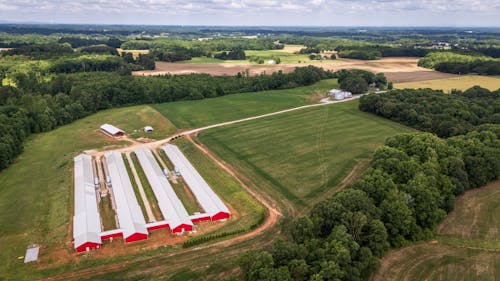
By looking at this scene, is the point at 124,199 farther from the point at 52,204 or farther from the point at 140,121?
the point at 140,121

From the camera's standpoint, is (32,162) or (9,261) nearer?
(9,261)

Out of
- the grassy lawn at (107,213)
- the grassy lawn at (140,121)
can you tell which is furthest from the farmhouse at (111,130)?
the grassy lawn at (107,213)

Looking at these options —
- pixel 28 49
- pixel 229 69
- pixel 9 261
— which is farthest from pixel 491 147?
pixel 28 49

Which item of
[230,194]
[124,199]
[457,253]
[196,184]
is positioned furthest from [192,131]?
[457,253]

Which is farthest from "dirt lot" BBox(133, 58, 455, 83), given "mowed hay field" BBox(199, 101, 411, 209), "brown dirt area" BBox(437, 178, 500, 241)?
"brown dirt area" BBox(437, 178, 500, 241)

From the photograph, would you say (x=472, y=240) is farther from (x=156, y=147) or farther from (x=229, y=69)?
(x=229, y=69)
